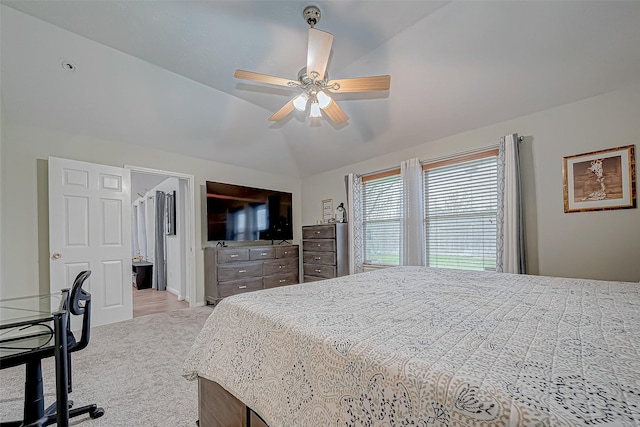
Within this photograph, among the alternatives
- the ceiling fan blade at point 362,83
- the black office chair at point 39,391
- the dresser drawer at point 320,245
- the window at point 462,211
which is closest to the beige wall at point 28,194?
the black office chair at point 39,391

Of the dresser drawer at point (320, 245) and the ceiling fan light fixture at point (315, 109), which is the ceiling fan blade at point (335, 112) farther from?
the dresser drawer at point (320, 245)

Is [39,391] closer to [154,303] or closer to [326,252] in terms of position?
[154,303]

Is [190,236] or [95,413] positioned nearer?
[95,413]

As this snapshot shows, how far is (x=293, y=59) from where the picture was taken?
2783 millimetres

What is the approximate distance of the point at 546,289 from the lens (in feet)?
5.18

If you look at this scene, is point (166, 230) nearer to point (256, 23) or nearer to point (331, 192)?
point (331, 192)

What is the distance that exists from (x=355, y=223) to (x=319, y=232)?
67 cm

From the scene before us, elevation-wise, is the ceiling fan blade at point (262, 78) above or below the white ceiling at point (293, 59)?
below

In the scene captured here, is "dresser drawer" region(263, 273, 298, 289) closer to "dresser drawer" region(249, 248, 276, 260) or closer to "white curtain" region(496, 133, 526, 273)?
"dresser drawer" region(249, 248, 276, 260)

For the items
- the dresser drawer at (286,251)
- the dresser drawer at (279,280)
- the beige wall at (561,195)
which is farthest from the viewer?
the dresser drawer at (286,251)

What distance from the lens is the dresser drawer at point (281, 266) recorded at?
4652 mm

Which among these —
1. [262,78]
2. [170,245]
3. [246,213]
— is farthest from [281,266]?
[262,78]

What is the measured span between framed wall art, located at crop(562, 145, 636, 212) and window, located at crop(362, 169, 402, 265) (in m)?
1.90

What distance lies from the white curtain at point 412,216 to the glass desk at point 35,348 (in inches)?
141
